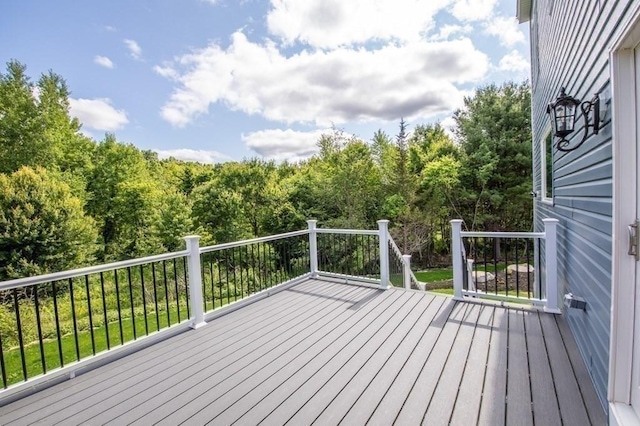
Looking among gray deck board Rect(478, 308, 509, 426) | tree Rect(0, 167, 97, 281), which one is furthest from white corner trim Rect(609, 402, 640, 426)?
tree Rect(0, 167, 97, 281)

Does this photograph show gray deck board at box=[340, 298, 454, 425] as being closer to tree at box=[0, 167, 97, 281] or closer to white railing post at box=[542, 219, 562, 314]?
white railing post at box=[542, 219, 562, 314]

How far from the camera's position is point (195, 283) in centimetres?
347

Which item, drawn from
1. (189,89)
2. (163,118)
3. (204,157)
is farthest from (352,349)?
(204,157)

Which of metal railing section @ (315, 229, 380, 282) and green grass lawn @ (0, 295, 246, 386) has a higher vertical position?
metal railing section @ (315, 229, 380, 282)

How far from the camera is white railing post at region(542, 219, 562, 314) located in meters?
3.27

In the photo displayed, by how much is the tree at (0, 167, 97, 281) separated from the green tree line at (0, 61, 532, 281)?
0.04 metres

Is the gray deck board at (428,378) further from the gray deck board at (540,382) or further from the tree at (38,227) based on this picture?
the tree at (38,227)

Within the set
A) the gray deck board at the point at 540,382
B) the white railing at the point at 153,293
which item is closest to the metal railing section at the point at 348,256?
the white railing at the point at 153,293

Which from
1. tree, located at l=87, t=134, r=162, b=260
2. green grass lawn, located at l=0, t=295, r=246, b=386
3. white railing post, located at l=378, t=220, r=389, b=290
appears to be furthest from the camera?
tree, located at l=87, t=134, r=162, b=260

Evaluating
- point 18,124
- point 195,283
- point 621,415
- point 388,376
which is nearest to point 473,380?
point 388,376

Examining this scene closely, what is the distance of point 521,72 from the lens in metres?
14.6

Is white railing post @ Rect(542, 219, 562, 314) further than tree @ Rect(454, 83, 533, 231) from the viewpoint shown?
No

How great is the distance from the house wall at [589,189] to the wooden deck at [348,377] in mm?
362

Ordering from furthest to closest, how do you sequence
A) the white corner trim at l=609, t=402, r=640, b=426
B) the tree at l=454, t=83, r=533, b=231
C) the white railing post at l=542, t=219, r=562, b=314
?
1. the tree at l=454, t=83, r=533, b=231
2. the white railing post at l=542, t=219, r=562, b=314
3. the white corner trim at l=609, t=402, r=640, b=426
